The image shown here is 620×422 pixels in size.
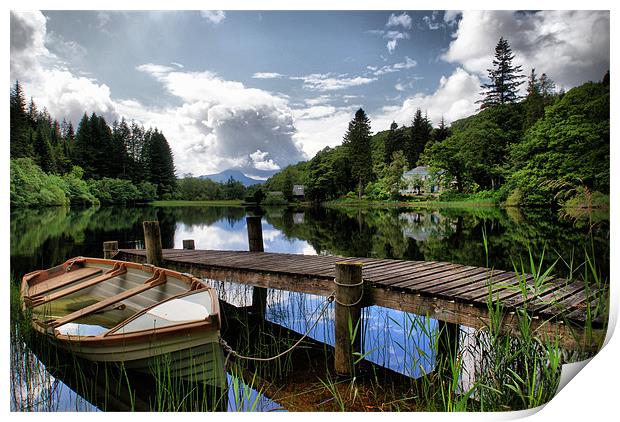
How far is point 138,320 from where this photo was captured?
9.36 feet

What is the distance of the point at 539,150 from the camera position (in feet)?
18.1

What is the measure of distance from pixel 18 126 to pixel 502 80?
17.8 ft

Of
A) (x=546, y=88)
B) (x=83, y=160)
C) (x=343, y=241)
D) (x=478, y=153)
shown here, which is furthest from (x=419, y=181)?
(x=83, y=160)

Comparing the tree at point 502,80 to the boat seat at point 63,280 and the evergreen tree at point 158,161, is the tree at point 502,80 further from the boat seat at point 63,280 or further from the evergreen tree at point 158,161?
the boat seat at point 63,280

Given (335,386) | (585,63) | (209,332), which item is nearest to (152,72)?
(209,332)

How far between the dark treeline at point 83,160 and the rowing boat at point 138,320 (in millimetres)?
895

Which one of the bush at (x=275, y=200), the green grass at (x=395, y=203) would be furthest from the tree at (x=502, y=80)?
the bush at (x=275, y=200)

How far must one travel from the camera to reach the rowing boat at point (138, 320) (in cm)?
267

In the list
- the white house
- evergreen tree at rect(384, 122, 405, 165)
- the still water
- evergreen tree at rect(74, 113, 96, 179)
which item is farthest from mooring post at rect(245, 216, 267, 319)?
evergreen tree at rect(384, 122, 405, 165)

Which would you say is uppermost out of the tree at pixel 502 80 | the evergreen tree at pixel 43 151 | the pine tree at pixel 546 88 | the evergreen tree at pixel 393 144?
the evergreen tree at pixel 393 144

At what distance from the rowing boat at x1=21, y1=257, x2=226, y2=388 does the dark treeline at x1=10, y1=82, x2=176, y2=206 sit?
89cm

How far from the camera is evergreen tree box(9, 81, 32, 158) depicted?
2756 mm

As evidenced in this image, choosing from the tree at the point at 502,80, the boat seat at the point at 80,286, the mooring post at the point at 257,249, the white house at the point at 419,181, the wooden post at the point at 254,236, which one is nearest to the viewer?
the boat seat at the point at 80,286
